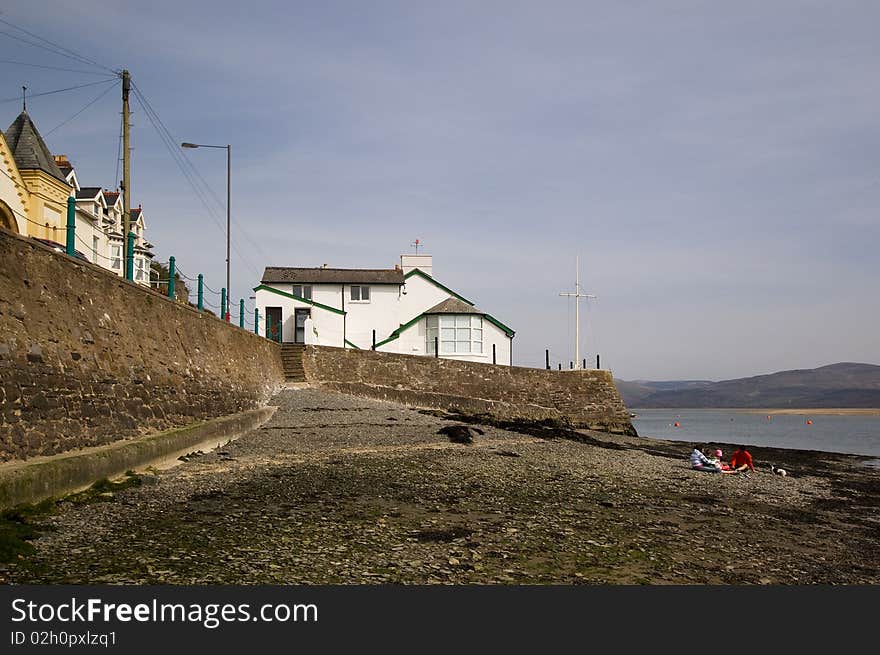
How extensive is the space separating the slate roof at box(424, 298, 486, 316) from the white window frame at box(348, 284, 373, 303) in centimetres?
522

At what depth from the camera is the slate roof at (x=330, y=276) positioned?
53.3 meters

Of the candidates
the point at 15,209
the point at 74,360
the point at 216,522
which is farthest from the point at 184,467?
the point at 15,209

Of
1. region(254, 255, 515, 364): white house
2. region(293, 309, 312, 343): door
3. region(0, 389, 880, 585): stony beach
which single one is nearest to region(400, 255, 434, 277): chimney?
region(254, 255, 515, 364): white house

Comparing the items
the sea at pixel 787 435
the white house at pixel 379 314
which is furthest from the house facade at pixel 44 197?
the sea at pixel 787 435

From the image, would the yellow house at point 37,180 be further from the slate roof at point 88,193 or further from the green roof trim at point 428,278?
the green roof trim at point 428,278

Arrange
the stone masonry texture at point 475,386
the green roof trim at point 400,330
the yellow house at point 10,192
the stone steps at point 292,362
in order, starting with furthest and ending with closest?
the green roof trim at point 400,330, the stone masonry texture at point 475,386, the stone steps at point 292,362, the yellow house at point 10,192

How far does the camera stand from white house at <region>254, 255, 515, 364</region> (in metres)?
49.3

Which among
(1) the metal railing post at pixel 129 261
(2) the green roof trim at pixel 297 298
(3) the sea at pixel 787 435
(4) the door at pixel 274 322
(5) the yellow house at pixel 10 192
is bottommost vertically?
(3) the sea at pixel 787 435

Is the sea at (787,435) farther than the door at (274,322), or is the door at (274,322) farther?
the sea at (787,435)

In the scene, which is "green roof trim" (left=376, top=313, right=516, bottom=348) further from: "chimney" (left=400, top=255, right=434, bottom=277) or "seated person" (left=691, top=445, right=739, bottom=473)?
"seated person" (left=691, top=445, right=739, bottom=473)

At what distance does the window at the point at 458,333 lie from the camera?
1925 inches

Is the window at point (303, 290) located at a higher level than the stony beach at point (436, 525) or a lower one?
higher

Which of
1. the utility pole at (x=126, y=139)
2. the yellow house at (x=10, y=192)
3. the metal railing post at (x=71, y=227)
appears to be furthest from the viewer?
the yellow house at (x=10, y=192)

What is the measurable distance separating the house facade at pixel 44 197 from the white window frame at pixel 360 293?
13869 millimetres
